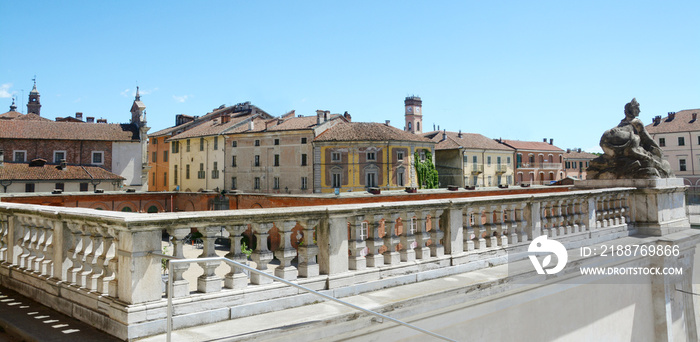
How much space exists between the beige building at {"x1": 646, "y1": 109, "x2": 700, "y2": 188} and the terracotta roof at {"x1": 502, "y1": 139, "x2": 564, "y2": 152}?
49.8 feet

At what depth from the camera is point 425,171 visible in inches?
2025

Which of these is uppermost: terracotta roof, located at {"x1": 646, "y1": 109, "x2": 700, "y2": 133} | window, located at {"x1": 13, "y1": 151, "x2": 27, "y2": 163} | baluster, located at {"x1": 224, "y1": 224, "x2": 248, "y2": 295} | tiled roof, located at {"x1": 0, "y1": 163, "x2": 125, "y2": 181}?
terracotta roof, located at {"x1": 646, "y1": 109, "x2": 700, "y2": 133}

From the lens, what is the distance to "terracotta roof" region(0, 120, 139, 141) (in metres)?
40.4

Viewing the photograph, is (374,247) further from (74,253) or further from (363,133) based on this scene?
(363,133)

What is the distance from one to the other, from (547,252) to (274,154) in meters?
45.6

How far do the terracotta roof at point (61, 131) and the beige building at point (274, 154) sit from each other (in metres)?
11.4

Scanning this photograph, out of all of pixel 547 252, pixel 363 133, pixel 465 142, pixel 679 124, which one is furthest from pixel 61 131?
pixel 679 124

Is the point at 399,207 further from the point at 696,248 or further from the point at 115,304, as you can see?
the point at 696,248

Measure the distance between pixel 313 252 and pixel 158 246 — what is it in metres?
1.46

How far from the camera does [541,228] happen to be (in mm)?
7152

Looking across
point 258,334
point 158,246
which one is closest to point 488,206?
point 258,334

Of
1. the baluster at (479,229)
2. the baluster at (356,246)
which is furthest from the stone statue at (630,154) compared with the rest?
the baluster at (356,246)

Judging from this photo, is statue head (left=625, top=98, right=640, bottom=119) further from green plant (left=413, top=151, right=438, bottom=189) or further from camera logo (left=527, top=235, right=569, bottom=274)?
green plant (left=413, top=151, right=438, bottom=189)

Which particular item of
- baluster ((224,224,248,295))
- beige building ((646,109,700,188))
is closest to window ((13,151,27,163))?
baluster ((224,224,248,295))
